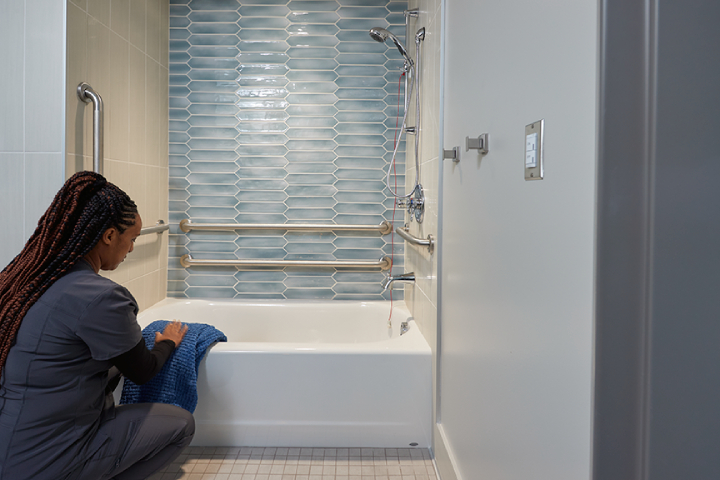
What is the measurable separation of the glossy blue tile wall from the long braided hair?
4.89 feet

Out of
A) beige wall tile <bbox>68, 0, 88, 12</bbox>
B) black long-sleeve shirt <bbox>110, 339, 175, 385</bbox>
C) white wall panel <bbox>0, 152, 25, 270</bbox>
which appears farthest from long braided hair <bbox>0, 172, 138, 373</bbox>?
beige wall tile <bbox>68, 0, 88, 12</bbox>

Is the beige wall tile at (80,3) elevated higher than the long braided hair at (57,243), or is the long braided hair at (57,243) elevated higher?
the beige wall tile at (80,3)

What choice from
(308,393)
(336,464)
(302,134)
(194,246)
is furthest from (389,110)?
(336,464)

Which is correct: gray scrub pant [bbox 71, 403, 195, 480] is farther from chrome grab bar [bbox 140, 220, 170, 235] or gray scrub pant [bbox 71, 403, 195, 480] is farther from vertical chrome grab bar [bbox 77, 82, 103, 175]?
chrome grab bar [bbox 140, 220, 170, 235]

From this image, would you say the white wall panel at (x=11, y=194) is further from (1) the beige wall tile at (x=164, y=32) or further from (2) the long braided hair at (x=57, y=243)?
(1) the beige wall tile at (x=164, y=32)

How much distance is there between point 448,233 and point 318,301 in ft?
4.28

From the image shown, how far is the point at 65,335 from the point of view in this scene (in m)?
1.20

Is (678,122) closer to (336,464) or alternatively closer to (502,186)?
(502,186)

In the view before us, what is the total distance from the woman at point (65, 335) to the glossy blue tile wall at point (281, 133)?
145 cm

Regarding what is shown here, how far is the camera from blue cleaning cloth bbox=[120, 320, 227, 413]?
172cm

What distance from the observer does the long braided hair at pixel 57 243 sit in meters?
1.19

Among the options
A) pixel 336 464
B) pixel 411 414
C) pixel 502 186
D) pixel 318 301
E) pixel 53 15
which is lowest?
pixel 336 464

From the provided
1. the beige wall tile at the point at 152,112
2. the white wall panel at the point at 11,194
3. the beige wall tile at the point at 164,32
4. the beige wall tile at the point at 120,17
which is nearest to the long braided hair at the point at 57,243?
the white wall panel at the point at 11,194

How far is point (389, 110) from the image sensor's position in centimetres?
275
